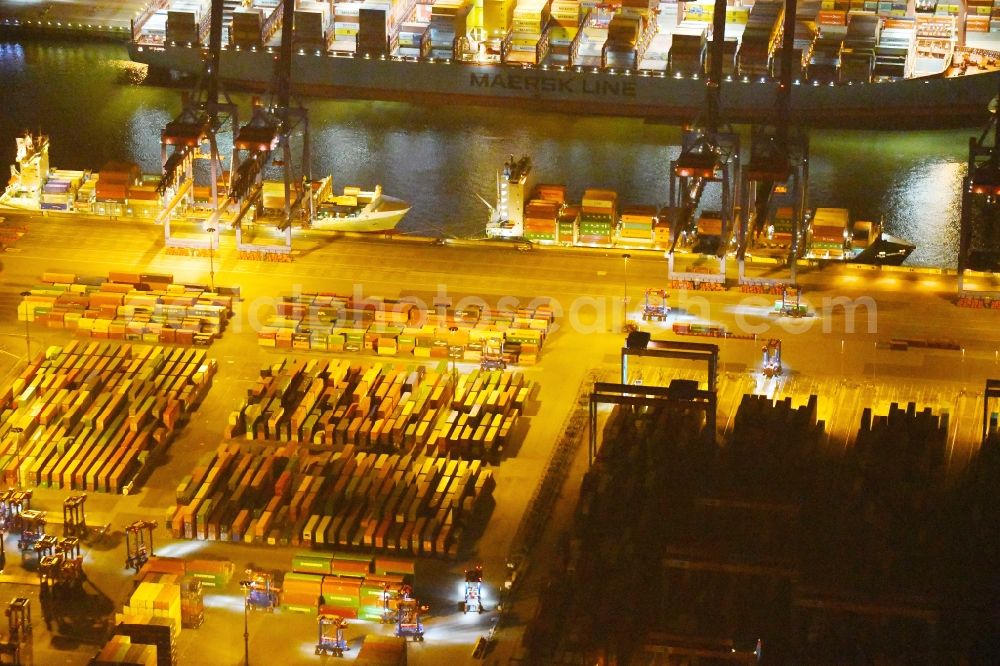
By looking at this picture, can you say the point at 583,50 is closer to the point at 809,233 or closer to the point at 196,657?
the point at 809,233

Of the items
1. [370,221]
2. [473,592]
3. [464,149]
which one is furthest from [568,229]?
[464,149]

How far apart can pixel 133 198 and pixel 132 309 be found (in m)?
10.4

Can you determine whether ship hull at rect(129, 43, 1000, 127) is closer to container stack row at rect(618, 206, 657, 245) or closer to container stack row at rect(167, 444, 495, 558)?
container stack row at rect(618, 206, 657, 245)

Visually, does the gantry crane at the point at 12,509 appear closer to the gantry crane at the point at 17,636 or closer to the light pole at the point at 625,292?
the gantry crane at the point at 17,636

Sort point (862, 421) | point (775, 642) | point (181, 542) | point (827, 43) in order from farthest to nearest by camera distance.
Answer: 1. point (827, 43)
2. point (862, 421)
3. point (181, 542)
4. point (775, 642)

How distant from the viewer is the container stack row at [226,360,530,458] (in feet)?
168

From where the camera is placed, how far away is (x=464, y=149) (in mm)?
93750

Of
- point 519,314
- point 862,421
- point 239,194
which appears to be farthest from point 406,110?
point 862,421

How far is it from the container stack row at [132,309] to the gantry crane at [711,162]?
14.9 m

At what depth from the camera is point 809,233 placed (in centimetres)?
6688

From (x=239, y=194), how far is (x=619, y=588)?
2761 centimetres

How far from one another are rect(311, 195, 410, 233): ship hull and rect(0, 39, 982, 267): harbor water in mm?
7699

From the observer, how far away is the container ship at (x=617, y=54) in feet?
334

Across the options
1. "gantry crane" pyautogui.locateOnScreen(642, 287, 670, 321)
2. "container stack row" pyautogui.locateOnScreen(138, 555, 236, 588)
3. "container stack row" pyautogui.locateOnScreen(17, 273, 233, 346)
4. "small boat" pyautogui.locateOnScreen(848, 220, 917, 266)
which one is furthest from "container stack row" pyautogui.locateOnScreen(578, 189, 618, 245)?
"container stack row" pyautogui.locateOnScreen(138, 555, 236, 588)
